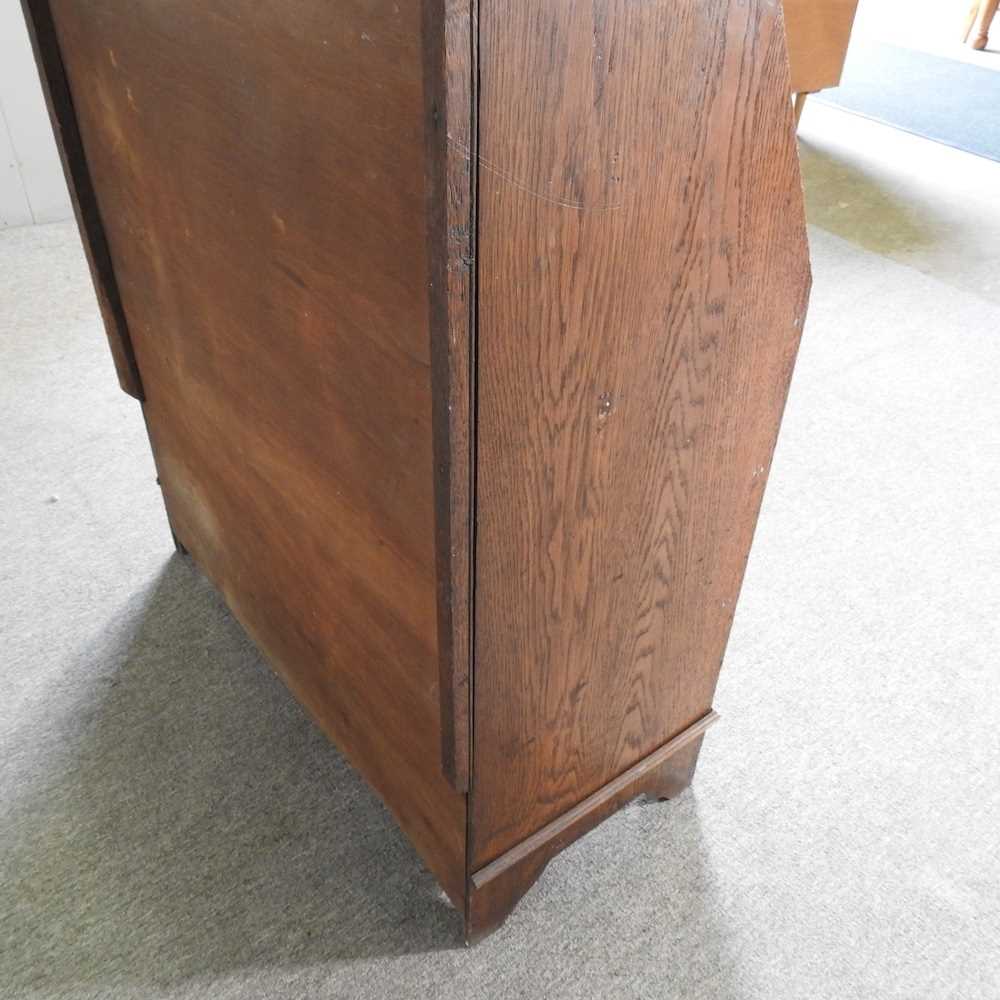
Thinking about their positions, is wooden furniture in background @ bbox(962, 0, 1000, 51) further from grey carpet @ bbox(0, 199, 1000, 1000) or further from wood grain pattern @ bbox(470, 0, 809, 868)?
wood grain pattern @ bbox(470, 0, 809, 868)

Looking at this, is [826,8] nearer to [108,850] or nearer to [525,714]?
[525,714]

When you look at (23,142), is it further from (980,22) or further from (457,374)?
(980,22)

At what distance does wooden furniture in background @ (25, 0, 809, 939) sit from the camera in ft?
2.10

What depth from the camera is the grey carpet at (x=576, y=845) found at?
3.78 ft

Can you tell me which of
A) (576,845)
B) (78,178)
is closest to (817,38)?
(78,178)

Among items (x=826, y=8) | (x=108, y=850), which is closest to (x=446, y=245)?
(x=108, y=850)

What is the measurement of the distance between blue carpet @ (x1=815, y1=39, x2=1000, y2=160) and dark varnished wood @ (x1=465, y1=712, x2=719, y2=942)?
2991mm

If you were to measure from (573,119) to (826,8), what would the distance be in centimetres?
278

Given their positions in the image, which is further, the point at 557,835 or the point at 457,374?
the point at 557,835

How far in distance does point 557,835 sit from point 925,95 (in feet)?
12.3

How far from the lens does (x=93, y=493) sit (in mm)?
1858

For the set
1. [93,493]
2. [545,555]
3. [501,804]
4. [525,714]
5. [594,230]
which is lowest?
[93,493]

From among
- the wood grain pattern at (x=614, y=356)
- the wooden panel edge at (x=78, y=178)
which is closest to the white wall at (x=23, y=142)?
the wooden panel edge at (x=78, y=178)

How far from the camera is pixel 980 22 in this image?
443 cm
